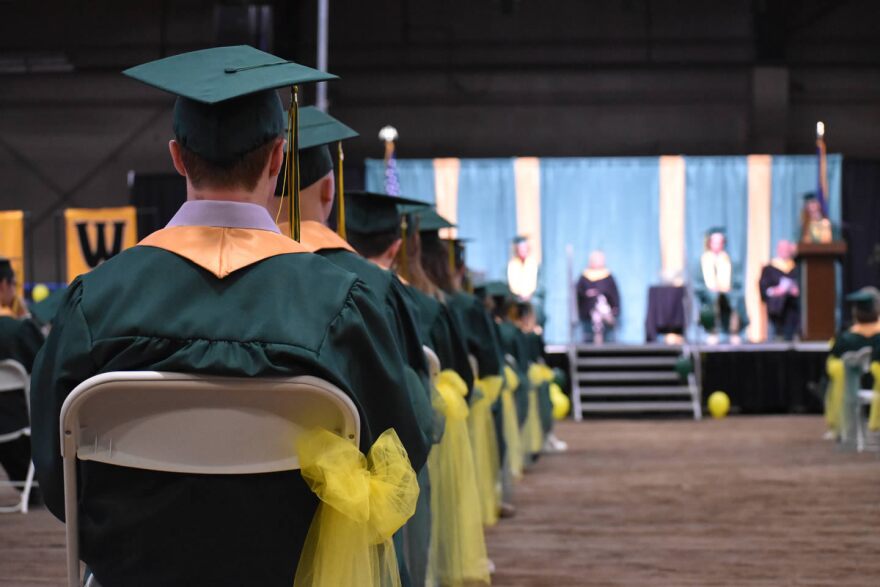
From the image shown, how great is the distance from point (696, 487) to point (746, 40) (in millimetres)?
11854

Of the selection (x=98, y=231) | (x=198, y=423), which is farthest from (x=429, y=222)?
(x=98, y=231)

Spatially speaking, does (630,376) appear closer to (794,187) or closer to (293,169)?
(794,187)

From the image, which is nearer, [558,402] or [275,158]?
[275,158]

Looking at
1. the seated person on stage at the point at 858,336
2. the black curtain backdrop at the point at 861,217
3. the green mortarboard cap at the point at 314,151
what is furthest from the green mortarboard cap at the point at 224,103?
the black curtain backdrop at the point at 861,217

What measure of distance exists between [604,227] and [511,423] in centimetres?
1009

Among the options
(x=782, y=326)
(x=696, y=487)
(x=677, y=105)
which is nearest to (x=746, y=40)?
(x=677, y=105)

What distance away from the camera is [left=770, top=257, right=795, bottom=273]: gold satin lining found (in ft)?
47.5

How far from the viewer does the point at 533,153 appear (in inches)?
664

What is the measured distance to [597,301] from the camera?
14883 mm

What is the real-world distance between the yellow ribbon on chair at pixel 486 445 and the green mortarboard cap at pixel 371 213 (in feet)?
3.71

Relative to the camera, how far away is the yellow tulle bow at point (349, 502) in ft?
5.32

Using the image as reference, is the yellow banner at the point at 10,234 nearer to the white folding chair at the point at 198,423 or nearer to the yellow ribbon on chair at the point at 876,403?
the yellow ribbon on chair at the point at 876,403

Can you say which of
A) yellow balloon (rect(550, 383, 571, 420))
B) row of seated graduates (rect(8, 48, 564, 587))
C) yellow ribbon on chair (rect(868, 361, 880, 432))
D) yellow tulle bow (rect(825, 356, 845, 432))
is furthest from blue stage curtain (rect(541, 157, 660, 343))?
row of seated graduates (rect(8, 48, 564, 587))

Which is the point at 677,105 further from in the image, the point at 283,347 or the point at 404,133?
the point at 283,347
